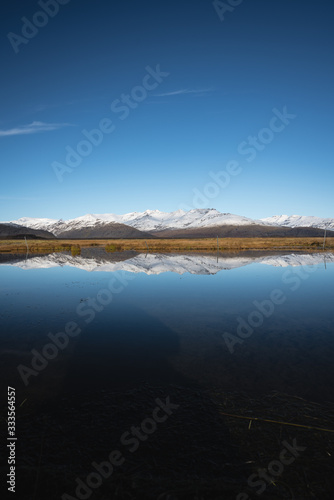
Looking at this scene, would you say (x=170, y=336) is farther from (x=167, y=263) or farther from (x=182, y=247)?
(x=182, y=247)

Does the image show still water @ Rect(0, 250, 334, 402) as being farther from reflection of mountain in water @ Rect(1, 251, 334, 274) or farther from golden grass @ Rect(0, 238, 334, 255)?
golden grass @ Rect(0, 238, 334, 255)

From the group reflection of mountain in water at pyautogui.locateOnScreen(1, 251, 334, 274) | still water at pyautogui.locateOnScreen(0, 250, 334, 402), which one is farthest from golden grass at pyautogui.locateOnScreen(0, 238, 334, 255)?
still water at pyautogui.locateOnScreen(0, 250, 334, 402)

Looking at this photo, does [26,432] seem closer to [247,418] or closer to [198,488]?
[198,488]

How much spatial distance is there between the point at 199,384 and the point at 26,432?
3839 millimetres

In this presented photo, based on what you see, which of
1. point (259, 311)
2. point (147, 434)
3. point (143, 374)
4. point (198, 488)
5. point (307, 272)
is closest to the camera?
point (198, 488)

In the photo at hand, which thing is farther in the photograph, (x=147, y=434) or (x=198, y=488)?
(x=147, y=434)

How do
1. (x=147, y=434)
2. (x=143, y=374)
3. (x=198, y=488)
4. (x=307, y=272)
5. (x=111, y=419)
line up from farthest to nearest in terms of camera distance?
(x=307, y=272) → (x=143, y=374) → (x=111, y=419) → (x=147, y=434) → (x=198, y=488)

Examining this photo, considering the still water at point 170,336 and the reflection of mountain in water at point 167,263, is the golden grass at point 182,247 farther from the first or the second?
the still water at point 170,336

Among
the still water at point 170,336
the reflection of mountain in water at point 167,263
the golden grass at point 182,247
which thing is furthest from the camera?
the golden grass at point 182,247

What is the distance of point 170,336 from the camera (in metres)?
11.1

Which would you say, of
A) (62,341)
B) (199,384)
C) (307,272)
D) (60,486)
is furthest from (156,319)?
(307,272)

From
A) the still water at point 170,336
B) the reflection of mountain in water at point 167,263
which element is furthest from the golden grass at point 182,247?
the still water at point 170,336

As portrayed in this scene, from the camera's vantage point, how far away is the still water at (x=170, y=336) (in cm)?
775

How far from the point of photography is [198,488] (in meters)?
4.45
